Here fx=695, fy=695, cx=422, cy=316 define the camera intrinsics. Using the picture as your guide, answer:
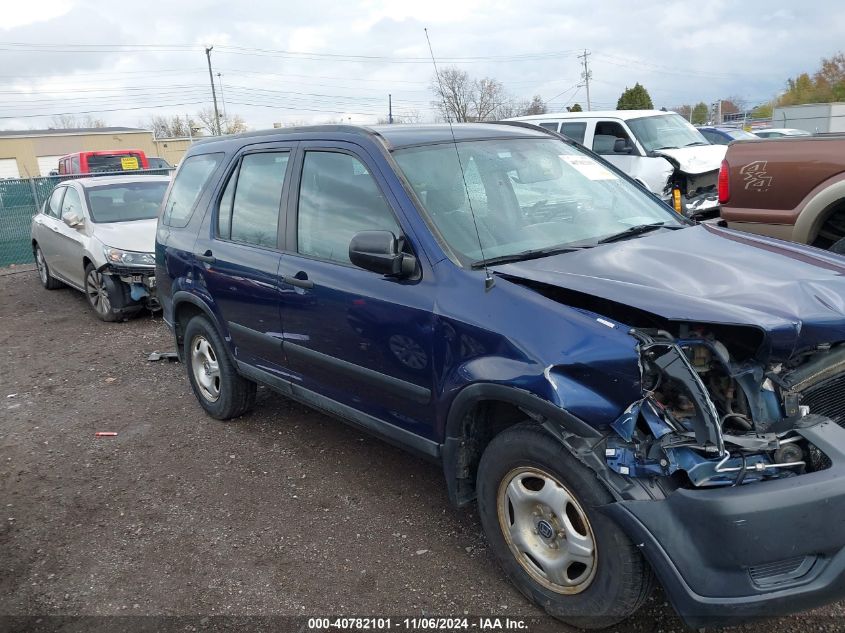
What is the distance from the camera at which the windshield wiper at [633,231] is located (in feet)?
11.1

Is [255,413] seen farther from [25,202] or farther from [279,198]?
[25,202]

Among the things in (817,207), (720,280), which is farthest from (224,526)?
(817,207)

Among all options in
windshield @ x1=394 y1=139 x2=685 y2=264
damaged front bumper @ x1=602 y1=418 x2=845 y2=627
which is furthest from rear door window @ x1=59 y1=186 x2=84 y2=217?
damaged front bumper @ x1=602 y1=418 x2=845 y2=627

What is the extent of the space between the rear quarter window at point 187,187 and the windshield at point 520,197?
1.97 metres

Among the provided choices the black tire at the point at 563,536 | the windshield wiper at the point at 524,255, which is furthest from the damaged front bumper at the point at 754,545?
the windshield wiper at the point at 524,255

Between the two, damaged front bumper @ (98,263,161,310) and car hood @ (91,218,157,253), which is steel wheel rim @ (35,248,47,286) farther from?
damaged front bumper @ (98,263,161,310)

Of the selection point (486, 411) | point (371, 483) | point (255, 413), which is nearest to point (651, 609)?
point (486, 411)

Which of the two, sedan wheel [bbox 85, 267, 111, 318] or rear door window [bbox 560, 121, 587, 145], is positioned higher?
rear door window [bbox 560, 121, 587, 145]

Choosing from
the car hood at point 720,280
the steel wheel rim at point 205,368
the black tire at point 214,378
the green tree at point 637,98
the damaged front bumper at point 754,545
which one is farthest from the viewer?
the green tree at point 637,98

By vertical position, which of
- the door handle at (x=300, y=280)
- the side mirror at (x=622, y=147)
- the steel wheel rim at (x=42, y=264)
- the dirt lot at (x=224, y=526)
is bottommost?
the dirt lot at (x=224, y=526)

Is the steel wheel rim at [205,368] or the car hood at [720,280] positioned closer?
the car hood at [720,280]

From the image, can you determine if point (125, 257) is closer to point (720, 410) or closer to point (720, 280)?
point (720, 280)

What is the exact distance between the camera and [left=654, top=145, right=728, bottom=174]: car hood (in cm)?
1042

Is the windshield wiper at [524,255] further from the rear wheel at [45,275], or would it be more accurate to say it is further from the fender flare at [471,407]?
the rear wheel at [45,275]
